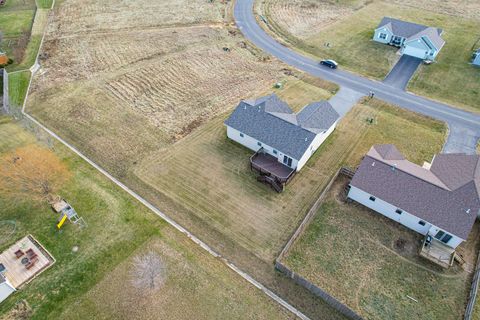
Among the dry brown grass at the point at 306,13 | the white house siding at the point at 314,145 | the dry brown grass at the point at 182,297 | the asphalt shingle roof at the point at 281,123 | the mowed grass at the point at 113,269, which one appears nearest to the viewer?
the dry brown grass at the point at 182,297

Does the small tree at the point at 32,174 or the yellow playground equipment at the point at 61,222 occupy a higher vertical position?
the yellow playground equipment at the point at 61,222

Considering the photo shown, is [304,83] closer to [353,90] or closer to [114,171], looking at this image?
[353,90]

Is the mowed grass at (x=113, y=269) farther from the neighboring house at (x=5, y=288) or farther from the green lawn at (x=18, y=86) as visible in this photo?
the green lawn at (x=18, y=86)

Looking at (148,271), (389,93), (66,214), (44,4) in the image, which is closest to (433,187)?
(389,93)

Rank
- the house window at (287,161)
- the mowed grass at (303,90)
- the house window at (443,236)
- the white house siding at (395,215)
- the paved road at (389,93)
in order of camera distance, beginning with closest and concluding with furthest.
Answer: the house window at (443,236) → the white house siding at (395,215) → the house window at (287,161) → the paved road at (389,93) → the mowed grass at (303,90)

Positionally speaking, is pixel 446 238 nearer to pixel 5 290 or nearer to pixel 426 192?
pixel 426 192

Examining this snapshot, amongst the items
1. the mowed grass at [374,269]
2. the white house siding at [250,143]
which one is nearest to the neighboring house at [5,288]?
the mowed grass at [374,269]

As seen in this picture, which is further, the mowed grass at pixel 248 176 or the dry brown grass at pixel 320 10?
the dry brown grass at pixel 320 10

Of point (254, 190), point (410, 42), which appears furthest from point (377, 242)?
point (410, 42)
